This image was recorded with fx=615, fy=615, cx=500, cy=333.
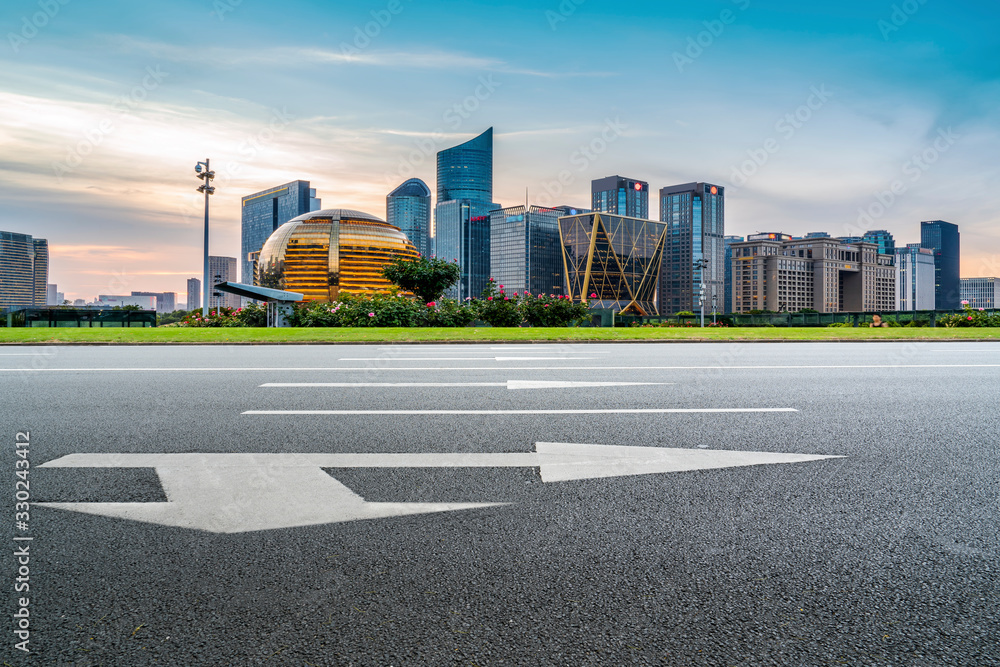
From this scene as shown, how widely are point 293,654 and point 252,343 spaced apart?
17.3 m

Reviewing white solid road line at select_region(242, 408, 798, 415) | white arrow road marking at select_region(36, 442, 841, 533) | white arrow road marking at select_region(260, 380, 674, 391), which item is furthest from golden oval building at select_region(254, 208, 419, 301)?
white arrow road marking at select_region(36, 442, 841, 533)

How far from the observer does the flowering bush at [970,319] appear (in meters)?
28.6

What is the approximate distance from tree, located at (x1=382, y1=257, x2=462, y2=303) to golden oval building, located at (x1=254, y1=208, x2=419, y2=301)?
Answer: 97.7 meters

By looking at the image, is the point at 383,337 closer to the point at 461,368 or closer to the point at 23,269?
the point at 461,368

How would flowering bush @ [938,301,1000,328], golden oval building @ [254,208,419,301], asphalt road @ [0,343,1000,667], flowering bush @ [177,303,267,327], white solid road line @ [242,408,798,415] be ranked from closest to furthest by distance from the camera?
asphalt road @ [0,343,1000,667], white solid road line @ [242,408,798,415], flowering bush @ [938,301,1000,328], flowering bush @ [177,303,267,327], golden oval building @ [254,208,419,301]

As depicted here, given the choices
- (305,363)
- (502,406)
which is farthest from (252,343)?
(502,406)

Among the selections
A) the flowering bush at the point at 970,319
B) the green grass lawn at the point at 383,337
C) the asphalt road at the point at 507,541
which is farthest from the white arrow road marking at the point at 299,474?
the flowering bush at the point at 970,319

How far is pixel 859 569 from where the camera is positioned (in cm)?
274

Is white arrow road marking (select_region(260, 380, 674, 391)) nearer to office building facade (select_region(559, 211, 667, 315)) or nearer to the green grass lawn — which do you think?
the green grass lawn

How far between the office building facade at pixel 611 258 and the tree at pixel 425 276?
12951cm

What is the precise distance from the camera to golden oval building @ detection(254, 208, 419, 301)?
138 metres

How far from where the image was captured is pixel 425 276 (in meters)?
40.5

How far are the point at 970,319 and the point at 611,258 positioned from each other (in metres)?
147

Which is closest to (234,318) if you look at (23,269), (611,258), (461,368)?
(461,368)
